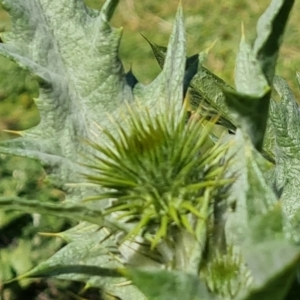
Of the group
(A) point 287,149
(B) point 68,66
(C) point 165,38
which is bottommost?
(C) point 165,38

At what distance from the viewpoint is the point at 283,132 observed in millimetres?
1079

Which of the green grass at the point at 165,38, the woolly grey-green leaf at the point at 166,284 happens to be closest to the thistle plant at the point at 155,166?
the woolly grey-green leaf at the point at 166,284

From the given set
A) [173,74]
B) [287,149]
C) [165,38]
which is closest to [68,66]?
[173,74]

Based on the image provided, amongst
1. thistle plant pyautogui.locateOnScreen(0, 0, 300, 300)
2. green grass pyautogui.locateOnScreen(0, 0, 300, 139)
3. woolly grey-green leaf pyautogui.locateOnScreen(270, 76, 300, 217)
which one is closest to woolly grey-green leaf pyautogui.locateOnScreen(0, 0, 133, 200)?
thistle plant pyautogui.locateOnScreen(0, 0, 300, 300)

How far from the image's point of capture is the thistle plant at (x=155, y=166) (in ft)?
2.10

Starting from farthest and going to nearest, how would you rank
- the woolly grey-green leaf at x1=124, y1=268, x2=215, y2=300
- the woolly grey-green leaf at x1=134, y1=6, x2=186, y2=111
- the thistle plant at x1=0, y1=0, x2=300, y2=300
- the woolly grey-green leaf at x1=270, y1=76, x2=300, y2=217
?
the woolly grey-green leaf at x1=270, y1=76, x2=300, y2=217
the woolly grey-green leaf at x1=134, y1=6, x2=186, y2=111
the thistle plant at x1=0, y1=0, x2=300, y2=300
the woolly grey-green leaf at x1=124, y1=268, x2=215, y2=300

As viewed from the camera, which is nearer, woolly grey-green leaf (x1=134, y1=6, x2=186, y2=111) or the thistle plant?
the thistle plant

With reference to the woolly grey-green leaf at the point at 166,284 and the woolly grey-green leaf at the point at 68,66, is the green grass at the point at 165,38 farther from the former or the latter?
the woolly grey-green leaf at the point at 166,284

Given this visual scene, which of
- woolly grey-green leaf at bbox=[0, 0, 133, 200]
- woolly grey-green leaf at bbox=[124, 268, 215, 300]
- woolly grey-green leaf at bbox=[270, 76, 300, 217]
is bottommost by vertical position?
woolly grey-green leaf at bbox=[270, 76, 300, 217]

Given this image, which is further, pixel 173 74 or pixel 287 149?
pixel 287 149

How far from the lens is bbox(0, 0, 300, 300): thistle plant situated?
2.10 ft

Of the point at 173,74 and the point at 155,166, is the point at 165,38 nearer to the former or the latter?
the point at 173,74

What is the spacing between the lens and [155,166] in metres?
0.77

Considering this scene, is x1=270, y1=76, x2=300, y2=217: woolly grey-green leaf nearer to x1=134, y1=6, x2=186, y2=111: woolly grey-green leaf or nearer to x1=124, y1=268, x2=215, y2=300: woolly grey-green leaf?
x1=134, y1=6, x2=186, y2=111: woolly grey-green leaf
